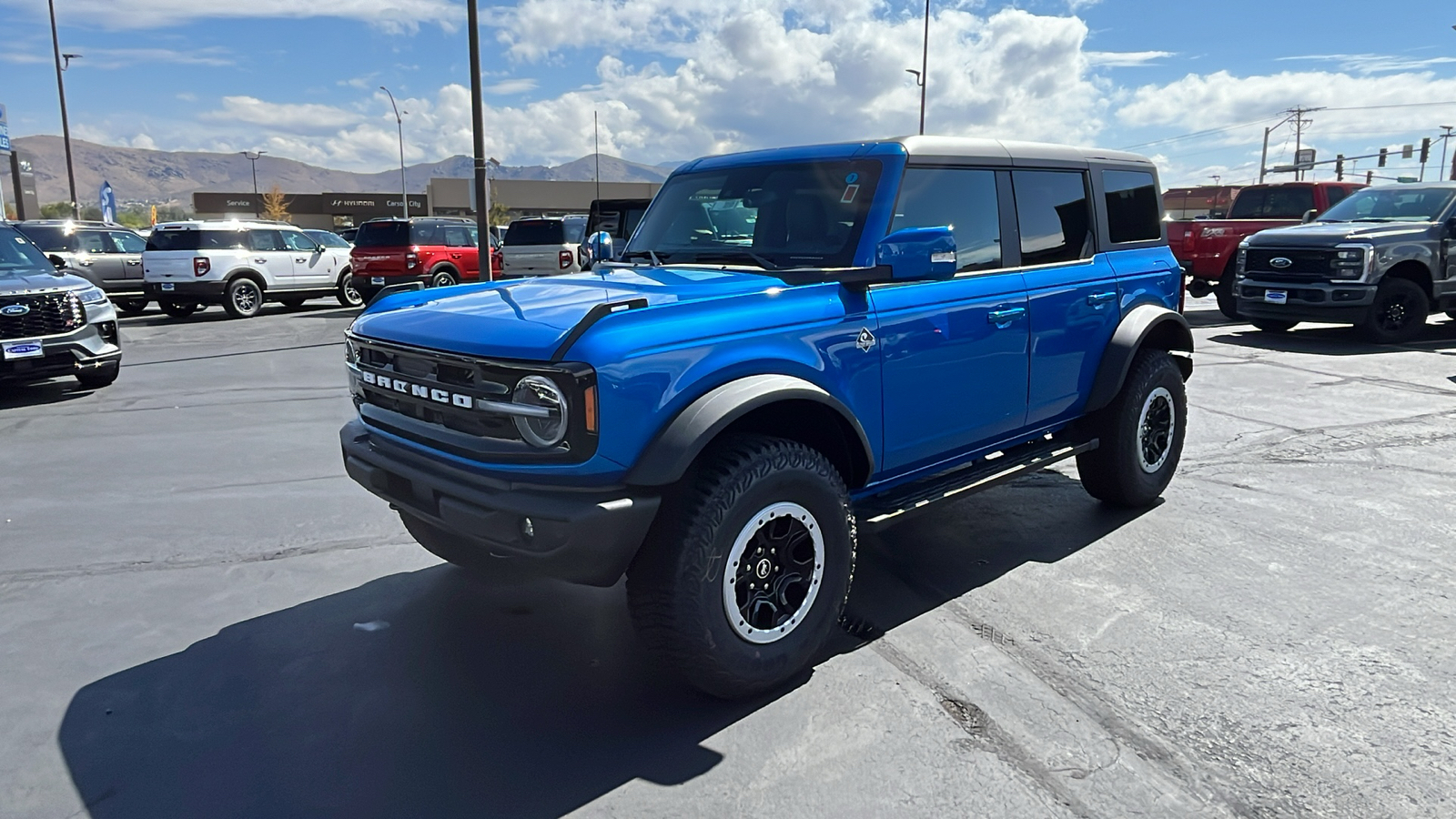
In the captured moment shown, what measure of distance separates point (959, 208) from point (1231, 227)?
1265cm

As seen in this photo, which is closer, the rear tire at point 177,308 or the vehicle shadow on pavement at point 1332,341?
the vehicle shadow on pavement at point 1332,341

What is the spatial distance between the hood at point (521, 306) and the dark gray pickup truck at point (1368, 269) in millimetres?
10808

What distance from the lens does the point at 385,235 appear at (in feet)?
58.3

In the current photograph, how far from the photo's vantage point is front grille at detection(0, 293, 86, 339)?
8.41 meters

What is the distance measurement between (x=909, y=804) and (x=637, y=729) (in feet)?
3.01

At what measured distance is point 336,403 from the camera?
338 inches

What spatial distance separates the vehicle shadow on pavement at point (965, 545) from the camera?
409 cm

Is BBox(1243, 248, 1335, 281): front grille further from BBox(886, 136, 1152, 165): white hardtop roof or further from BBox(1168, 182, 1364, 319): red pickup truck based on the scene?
BBox(886, 136, 1152, 165): white hardtop roof

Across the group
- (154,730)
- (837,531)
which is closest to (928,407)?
(837,531)

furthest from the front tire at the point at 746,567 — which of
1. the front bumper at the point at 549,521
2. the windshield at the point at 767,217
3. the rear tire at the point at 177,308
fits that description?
the rear tire at the point at 177,308

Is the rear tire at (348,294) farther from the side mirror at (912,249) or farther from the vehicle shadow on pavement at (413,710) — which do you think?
the side mirror at (912,249)

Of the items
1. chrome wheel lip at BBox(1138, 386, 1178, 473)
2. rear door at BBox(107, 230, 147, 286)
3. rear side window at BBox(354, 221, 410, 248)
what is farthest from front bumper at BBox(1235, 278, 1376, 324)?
rear door at BBox(107, 230, 147, 286)

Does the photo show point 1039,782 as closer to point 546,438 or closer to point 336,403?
point 546,438

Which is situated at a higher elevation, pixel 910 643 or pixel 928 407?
pixel 928 407
